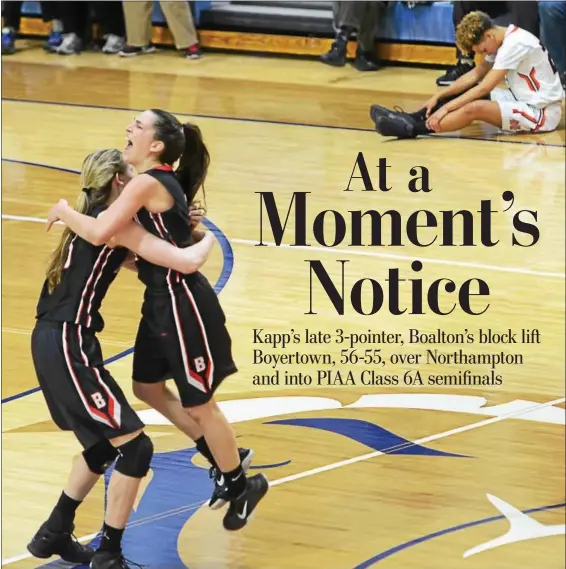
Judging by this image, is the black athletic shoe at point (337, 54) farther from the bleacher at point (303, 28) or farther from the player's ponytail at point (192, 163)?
the player's ponytail at point (192, 163)

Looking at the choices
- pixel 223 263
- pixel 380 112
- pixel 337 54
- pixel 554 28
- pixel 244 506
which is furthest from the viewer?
pixel 337 54

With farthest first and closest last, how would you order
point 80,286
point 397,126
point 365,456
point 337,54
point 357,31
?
point 337,54 → point 357,31 → point 397,126 → point 365,456 → point 80,286

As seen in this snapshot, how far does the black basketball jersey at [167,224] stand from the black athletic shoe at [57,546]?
2.92 feet

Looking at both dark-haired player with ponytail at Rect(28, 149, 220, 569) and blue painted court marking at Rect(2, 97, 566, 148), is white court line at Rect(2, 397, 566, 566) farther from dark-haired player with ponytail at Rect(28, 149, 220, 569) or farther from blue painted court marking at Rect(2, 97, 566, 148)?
blue painted court marking at Rect(2, 97, 566, 148)

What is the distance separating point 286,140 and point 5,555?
5.91 meters

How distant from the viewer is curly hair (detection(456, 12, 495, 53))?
9.27 m

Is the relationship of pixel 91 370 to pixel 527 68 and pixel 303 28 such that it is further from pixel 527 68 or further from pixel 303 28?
pixel 303 28

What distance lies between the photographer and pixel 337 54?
12.1 m

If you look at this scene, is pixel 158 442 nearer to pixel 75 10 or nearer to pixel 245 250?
pixel 245 250

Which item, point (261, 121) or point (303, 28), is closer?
point (261, 121)

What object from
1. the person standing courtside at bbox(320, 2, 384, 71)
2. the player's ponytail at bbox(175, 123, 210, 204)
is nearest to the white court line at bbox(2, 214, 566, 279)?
the player's ponytail at bbox(175, 123, 210, 204)

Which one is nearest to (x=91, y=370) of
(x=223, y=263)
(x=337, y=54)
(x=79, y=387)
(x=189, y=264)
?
(x=79, y=387)

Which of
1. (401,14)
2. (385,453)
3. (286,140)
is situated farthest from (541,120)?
(385,453)

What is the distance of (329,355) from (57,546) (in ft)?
7.52
